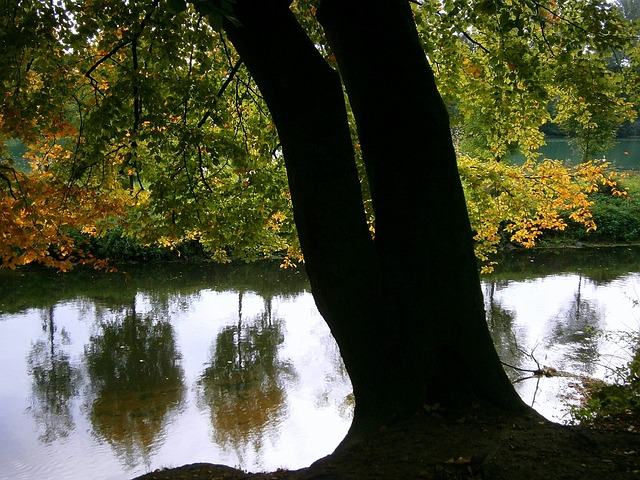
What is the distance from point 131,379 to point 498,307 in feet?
28.0

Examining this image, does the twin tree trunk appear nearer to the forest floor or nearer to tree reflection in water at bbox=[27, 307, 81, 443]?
the forest floor

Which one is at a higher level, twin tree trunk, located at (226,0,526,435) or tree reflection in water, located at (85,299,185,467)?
twin tree trunk, located at (226,0,526,435)

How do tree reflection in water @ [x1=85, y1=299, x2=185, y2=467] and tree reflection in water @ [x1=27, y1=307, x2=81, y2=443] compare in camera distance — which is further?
tree reflection in water @ [x1=27, y1=307, x2=81, y2=443]

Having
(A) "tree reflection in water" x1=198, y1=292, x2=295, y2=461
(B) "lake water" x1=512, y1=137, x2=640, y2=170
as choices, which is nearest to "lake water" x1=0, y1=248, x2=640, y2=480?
(A) "tree reflection in water" x1=198, y1=292, x2=295, y2=461

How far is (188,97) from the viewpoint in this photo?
5273 mm

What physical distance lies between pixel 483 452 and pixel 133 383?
27.2 ft

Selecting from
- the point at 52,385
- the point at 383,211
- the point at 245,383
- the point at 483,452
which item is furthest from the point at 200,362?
the point at 483,452

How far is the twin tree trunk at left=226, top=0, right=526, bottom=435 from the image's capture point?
2.79 m

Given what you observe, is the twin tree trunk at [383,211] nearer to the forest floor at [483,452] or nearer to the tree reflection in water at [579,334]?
the forest floor at [483,452]

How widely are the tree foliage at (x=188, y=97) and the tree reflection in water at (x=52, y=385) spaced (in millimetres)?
2913

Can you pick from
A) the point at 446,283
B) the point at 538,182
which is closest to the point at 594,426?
the point at 446,283

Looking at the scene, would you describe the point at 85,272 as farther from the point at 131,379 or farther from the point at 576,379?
the point at 576,379

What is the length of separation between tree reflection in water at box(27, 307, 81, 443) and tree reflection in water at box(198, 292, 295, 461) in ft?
6.74

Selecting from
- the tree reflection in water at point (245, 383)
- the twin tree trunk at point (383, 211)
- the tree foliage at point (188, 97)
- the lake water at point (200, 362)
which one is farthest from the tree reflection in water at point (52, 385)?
the twin tree trunk at point (383, 211)
